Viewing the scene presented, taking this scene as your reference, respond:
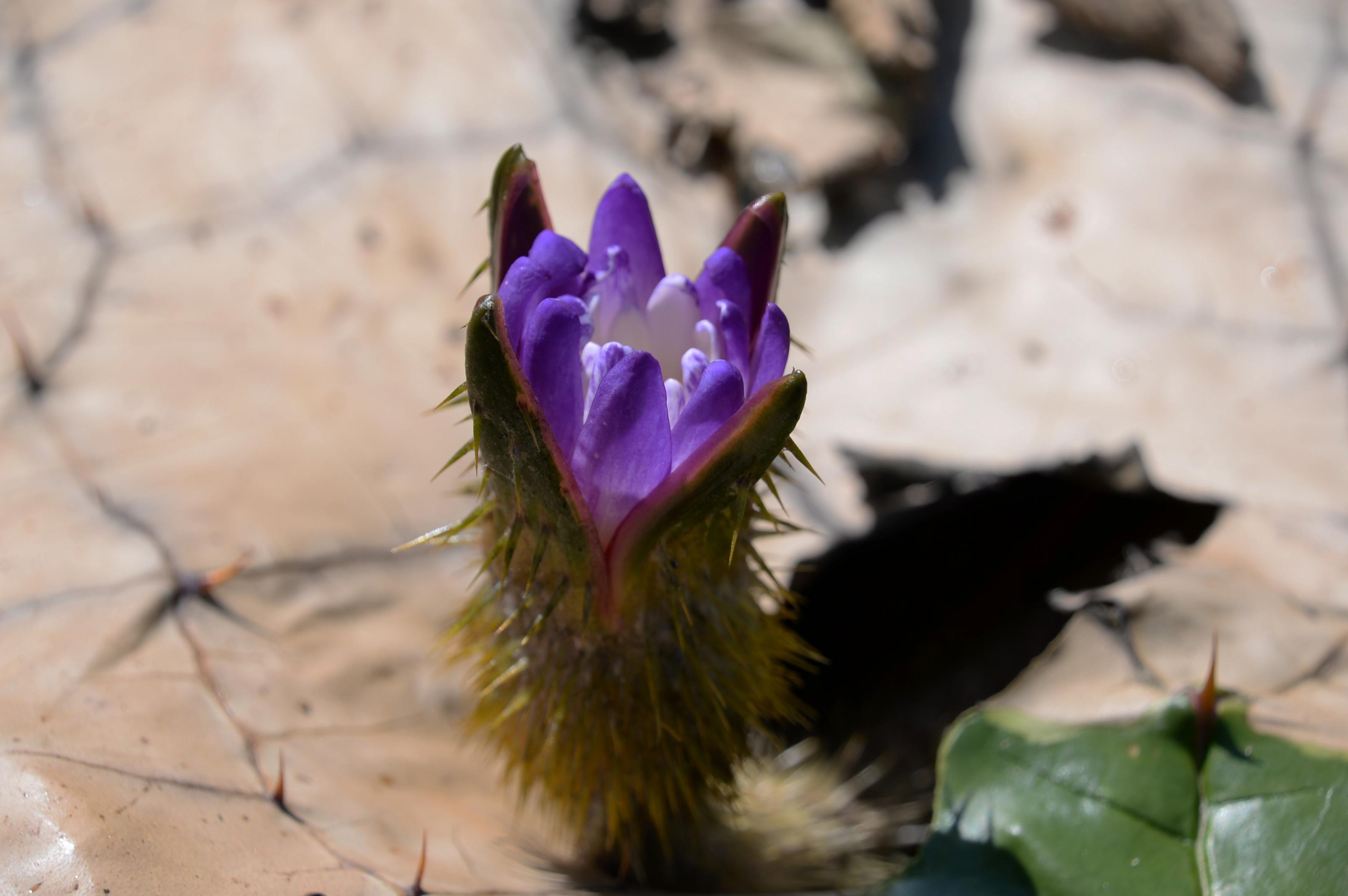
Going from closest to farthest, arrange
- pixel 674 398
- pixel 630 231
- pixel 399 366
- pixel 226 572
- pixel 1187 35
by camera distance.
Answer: pixel 674 398 → pixel 630 231 → pixel 226 572 → pixel 399 366 → pixel 1187 35

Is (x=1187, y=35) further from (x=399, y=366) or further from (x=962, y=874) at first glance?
(x=962, y=874)

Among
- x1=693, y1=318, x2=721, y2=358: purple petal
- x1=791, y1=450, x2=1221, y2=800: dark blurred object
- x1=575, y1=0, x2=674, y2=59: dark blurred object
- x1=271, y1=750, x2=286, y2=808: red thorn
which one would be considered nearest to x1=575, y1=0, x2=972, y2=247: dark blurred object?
x1=575, y1=0, x2=674, y2=59: dark blurred object

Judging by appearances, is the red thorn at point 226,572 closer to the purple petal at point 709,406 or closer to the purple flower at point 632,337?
the purple flower at point 632,337

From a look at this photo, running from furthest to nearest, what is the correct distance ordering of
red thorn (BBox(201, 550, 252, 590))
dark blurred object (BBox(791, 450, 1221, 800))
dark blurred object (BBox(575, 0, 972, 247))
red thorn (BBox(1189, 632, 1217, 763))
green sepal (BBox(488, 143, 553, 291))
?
dark blurred object (BBox(575, 0, 972, 247)), dark blurred object (BBox(791, 450, 1221, 800)), red thorn (BBox(201, 550, 252, 590)), red thorn (BBox(1189, 632, 1217, 763)), green sepal (BBox(488, 143, 553, 291))

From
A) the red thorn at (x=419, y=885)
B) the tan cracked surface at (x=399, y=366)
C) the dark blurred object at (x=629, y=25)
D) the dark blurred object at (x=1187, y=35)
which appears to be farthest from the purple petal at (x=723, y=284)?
the dark blurred object at (x=1187, y=35)

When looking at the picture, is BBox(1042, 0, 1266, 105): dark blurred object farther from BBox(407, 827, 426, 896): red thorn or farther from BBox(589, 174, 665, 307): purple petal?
BBox(407, 827, 426, 896): red thorn

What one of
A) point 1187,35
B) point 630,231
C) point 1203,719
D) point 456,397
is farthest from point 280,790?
point 1187,35

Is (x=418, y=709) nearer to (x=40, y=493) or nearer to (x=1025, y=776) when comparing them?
(x=40, y=493)

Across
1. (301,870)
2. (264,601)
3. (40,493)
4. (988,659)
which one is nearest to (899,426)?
(988,659)
